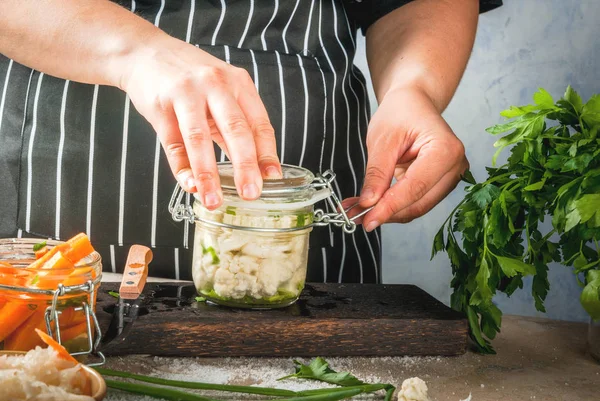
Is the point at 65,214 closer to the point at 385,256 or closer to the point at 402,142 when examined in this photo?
the point at 402,142

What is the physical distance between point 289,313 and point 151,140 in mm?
529

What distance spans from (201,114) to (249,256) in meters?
0.22

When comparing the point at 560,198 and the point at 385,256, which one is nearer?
the point at 560,198

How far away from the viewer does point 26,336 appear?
3.12ft

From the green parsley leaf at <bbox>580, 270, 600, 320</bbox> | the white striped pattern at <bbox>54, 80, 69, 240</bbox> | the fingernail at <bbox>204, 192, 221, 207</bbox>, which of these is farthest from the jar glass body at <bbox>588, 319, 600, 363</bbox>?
the white striped pattern at <bbox>54, 80, 69, 240</bbox>

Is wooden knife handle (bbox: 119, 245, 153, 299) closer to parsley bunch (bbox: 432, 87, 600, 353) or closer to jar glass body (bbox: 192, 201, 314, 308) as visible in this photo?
jar glass body (bbox: 192, 201, 314, 308)

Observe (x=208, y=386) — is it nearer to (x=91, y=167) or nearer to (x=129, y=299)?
(x=129, y=299)

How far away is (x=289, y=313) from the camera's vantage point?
109 cm

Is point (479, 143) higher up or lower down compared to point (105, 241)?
higher up

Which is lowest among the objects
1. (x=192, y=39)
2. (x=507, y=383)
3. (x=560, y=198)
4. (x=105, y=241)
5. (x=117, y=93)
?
(x=507, y=383)

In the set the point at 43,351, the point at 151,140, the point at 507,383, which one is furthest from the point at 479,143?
the point at 43,351

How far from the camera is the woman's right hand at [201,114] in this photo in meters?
0.98

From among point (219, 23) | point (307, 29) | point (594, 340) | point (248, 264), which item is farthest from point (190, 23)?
point (594, 340)

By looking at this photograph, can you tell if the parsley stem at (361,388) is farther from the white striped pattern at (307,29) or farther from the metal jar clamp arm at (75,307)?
the white striped pattern at (307,29)
